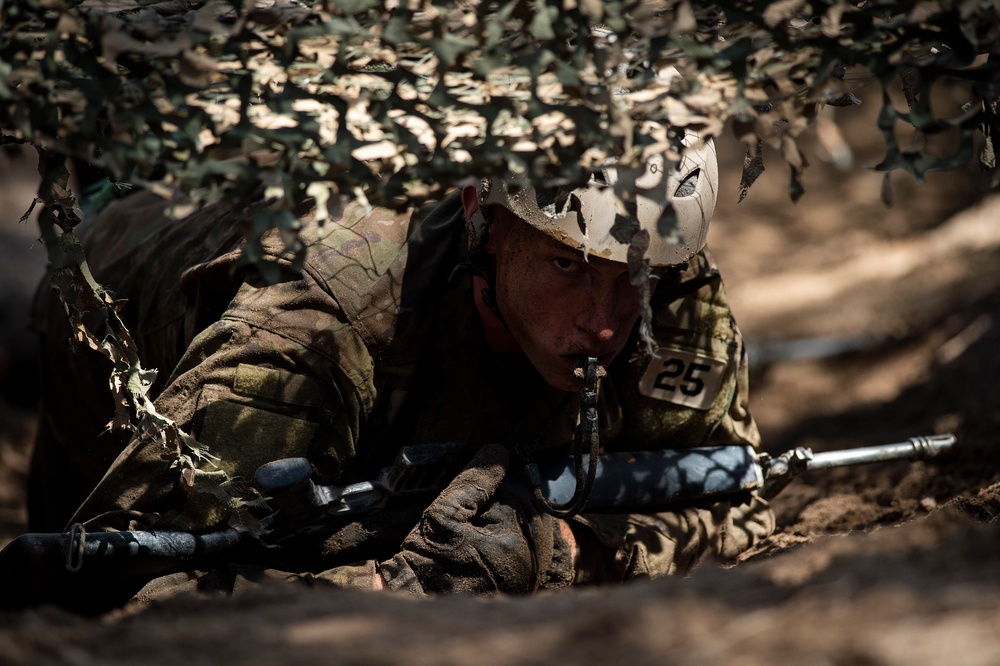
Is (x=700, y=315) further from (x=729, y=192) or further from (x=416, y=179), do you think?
(x=729, y=192)

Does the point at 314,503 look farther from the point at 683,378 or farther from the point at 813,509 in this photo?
the point at 813,509

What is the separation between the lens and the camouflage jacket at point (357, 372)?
244 centimetres

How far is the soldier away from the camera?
244 centimetres

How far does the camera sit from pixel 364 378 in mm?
2641

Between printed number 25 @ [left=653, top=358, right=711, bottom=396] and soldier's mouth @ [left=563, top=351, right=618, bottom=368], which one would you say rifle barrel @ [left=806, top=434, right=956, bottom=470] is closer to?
printed number 25 @ [left=653, top=358, right=711, bottom=396]

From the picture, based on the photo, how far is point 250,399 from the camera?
2473 mm

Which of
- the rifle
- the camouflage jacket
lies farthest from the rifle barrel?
the camouflage jacket

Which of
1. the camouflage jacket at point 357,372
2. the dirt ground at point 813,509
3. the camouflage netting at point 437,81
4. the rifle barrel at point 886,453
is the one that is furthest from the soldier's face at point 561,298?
the rifle barrel at point 886,453

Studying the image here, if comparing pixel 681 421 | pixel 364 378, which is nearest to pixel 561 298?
pixel 364 378

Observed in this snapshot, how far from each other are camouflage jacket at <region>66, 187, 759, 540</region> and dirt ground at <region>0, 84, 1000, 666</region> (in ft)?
1.78

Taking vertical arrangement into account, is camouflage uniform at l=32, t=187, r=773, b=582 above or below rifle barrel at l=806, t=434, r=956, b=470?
above

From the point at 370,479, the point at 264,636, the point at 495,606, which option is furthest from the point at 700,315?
the point at 264,636

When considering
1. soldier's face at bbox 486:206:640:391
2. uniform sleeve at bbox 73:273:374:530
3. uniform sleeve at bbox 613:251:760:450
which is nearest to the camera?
uniform sleeve at bbox 73:273:374:530

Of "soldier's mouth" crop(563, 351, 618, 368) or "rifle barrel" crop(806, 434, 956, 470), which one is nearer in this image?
"soldier's mouth" crop(563, 351, 618, 368)
